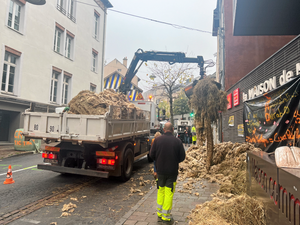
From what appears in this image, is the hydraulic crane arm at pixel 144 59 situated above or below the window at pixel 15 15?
below

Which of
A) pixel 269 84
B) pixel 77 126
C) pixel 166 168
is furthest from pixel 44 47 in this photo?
pixel 166 168

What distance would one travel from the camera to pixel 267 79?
8.13 m

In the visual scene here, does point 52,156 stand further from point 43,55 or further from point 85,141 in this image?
point 43,55

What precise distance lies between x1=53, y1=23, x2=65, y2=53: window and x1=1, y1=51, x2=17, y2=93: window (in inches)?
170

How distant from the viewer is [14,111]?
48.2 feet

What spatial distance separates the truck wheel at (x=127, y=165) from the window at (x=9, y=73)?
11.0 meters

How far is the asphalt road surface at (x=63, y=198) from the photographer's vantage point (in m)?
4.12

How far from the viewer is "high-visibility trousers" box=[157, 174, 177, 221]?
3.84 metres

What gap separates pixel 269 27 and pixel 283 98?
4.05m

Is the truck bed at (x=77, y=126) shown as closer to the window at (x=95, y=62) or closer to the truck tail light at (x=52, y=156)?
the truck tail light at (x=52, y=156)

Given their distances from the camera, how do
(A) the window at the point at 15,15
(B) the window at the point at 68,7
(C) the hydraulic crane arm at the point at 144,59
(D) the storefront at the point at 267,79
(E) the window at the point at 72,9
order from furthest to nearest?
(E) the window at the point at 72,9 → (B) the window at the point at 68,7 → (A) the window at the point at 15,15 → (C) the hydraulic crane arm at the point at 144,59 → (D) the storefront at the point at 267,79

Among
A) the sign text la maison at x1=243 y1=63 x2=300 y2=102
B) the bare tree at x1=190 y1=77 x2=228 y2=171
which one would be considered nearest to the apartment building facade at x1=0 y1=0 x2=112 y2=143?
the bare tree at x1=190 y1=77 x2=228 y2=171

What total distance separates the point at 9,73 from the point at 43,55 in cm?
328

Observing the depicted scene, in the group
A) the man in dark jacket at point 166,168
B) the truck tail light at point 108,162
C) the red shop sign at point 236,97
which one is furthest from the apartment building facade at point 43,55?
the red shop sign at point 236,97
